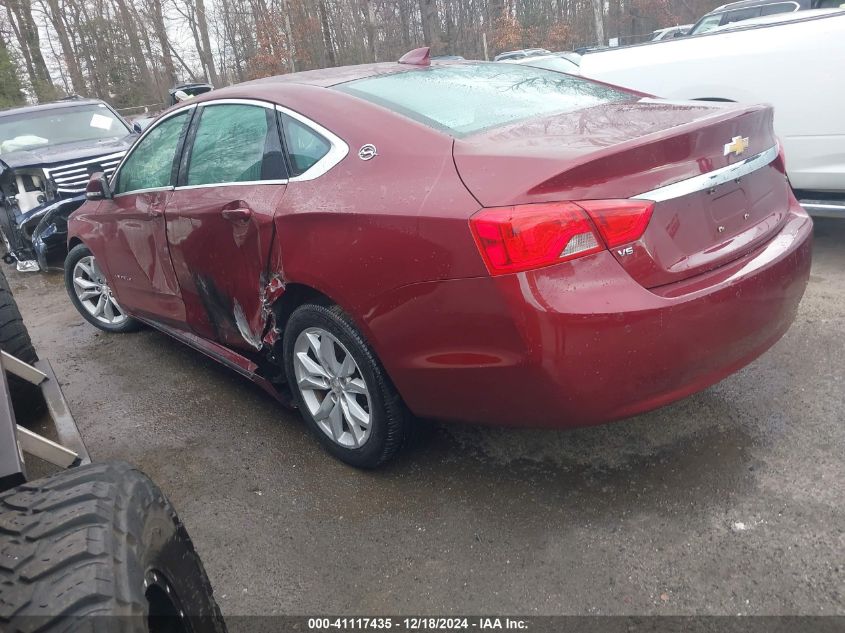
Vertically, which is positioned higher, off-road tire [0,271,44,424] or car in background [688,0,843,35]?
car in background [688,0,843,35]

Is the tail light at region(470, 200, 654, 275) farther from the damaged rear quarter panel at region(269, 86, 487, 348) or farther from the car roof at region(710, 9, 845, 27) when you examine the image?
the car roof at region(710, 9, 845, 27)

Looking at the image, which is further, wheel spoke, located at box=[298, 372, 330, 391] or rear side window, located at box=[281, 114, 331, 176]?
wheel spoke, located at box=[298, 372, 330, 391]

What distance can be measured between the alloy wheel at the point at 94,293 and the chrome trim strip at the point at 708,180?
13.3 ft

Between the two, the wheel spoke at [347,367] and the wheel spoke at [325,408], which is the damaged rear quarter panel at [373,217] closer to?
the wheel spoke at [347,367]

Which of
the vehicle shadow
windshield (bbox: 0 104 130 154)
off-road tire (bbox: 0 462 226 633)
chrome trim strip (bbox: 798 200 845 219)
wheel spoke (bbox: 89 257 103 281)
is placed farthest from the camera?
windshield (bbox: 0 104 130 154)

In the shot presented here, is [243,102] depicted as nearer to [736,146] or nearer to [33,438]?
[33,438]

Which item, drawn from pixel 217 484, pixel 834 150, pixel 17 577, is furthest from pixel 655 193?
pixel 834 150

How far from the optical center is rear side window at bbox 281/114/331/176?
2756 millimetres

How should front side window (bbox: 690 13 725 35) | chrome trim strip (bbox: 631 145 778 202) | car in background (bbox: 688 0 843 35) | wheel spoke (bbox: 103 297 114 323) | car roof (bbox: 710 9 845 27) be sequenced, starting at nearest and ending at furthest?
chrome trim strip (bbox: 631 145 778 202)
car roof (bbox: 710 9 845 27)
wheel spoke (bbox: 103 297 114 323)
car in background (bbox: 688 0 843 35)
front side window (bbox: 690 13 725 35)

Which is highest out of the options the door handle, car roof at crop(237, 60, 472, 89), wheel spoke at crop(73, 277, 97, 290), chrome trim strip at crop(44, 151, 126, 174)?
car roof at crop(237, 60, 472, 89)

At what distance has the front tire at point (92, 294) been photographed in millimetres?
5043

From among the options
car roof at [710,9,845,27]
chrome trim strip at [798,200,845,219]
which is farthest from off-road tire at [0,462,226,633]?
car roof at [710,9,845,27]

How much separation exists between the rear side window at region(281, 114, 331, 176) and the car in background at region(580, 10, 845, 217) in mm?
3353

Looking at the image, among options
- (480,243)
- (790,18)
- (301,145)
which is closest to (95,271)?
(301,145)
